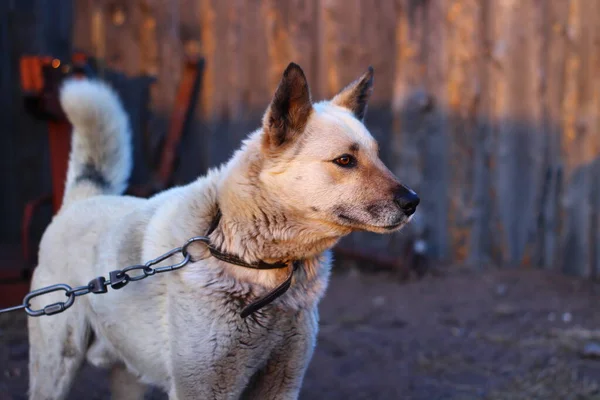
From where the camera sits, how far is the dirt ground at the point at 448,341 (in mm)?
3660

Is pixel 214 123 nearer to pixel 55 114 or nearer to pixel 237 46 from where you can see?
pixel 237 46

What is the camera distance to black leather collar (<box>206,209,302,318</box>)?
2299 mm

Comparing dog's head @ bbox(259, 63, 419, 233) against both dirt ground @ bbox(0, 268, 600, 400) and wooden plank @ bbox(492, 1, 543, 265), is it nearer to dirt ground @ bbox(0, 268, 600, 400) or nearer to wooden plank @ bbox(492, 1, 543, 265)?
dirt ground @ bbox(0, 268, 600, 400)

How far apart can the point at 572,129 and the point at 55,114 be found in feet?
12.6

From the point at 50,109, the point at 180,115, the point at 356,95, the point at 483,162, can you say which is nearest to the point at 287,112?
the point at 356,95

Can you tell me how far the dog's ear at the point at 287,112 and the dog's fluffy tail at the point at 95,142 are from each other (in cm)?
106

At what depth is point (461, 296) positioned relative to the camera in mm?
5062

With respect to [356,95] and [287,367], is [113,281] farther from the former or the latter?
[356,95]

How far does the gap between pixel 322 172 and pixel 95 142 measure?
1317 millimetres

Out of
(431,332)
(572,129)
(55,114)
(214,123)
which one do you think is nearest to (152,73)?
(214,123)

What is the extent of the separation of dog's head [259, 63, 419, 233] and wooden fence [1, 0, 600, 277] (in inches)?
125

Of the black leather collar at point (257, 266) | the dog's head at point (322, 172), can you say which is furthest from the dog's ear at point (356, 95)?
the black leather collar at point (257, 266)

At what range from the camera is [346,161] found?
2.40 meters

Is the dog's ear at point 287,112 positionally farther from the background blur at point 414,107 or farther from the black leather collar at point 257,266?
the background blur at point 414,107
